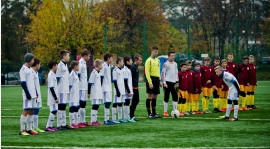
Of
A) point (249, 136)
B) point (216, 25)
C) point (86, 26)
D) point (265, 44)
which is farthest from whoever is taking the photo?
point (86, 26)

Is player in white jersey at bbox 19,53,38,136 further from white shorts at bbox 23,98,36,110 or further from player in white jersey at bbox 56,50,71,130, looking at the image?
player in white jersey at bbox 56,50,71,130

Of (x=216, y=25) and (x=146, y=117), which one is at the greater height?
(x=216, y=25)

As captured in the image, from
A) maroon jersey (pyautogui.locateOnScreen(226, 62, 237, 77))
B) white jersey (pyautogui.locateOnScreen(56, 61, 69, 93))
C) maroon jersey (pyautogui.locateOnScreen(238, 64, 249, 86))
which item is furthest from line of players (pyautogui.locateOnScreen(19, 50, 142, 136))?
maroon jersey (pyautogui.locateOnScreen(238, 64, 249, 86))

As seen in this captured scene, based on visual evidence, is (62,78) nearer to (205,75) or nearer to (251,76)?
(205,75)

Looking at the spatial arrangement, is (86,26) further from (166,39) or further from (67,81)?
(67,81)

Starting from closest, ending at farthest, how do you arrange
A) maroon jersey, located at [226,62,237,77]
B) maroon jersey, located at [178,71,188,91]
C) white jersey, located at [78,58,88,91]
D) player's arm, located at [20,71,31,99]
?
player's arm, located at [20,71,31,99], white jersey, located at [78,58,88,91], maroon jersey, located at [178,71,188,91], maroon jersey, located at [226,62,237,77]

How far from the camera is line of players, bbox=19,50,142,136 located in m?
14.4

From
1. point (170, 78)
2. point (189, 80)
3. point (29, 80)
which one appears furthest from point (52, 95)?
point (189, 80)

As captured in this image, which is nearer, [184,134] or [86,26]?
[184,134]

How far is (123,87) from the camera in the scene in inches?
681

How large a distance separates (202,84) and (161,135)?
735 centimetres

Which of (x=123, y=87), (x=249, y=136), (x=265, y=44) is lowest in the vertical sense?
(x=249, y=136)

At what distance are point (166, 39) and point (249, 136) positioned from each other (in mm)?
37690

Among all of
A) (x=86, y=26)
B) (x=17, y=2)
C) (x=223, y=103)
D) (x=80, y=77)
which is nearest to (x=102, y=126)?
(x=80, y=77)
